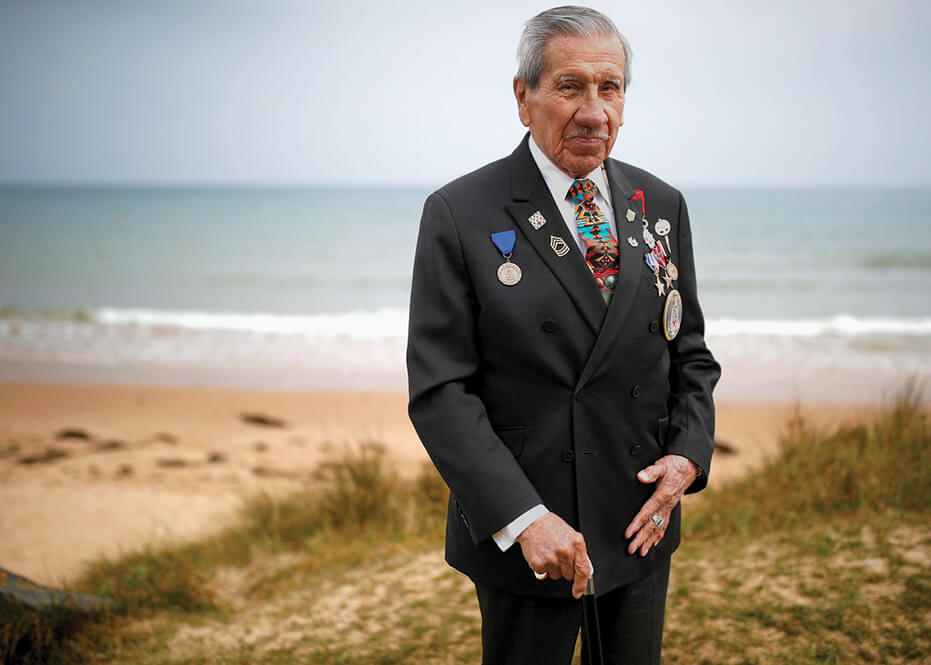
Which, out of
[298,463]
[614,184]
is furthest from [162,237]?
[614,184]

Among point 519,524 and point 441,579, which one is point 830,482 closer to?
point 441,579

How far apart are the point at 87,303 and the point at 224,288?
3133 mm

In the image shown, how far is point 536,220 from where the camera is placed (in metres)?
1.62

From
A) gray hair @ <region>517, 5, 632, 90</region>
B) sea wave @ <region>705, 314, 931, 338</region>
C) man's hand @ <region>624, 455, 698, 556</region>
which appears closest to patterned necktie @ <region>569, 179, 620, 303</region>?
gray hair @ <region>517, 5, 632, 90</region>

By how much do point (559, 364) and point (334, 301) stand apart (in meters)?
15.1

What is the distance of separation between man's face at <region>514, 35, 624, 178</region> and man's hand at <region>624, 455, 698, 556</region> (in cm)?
65

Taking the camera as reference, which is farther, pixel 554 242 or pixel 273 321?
pixel 273 321

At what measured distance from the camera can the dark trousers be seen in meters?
1.70

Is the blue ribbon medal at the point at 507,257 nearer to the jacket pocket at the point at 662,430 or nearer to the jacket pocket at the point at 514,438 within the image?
the jacket pocket at the point at 514,438

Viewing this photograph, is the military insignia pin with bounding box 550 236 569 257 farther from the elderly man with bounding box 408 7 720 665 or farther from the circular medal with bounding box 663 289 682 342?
the circular medal with bounding box 663 289 682 342

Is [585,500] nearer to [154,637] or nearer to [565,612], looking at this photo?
[565,612]

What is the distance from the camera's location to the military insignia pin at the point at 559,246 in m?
1.60

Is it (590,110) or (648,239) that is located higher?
(590,110)

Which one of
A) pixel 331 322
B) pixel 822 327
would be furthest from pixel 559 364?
pixel 331 322
